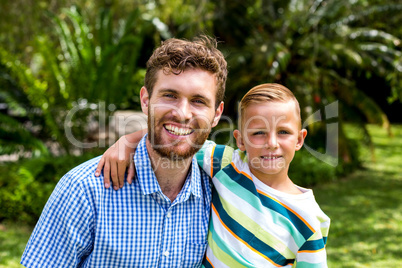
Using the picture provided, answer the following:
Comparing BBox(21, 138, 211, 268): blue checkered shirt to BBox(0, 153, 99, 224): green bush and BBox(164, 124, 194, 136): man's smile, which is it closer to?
BBox(164, 124, 194, 136): man's smile

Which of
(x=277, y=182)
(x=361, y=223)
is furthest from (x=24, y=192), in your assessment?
(x=361, y=223)

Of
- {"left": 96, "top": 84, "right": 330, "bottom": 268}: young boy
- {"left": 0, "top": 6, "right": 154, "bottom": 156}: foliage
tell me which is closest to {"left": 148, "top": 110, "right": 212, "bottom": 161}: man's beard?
{"left": 96, "top": 84, "right": 330, "bottom": 268}: young boy

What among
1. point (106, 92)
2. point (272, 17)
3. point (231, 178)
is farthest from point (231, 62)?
point (231, 178)

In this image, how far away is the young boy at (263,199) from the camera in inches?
81.1

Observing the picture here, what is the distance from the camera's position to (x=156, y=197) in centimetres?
204

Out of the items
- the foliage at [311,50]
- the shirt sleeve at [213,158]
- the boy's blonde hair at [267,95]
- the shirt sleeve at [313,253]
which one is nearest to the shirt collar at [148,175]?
the shirt sleeve at [213,158]

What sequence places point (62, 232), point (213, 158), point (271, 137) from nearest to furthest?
point (62, 232) < point (271, 137) < point (213, 158)

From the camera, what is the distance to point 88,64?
7316 millimetres

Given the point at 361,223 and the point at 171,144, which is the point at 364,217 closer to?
the point at 361,223

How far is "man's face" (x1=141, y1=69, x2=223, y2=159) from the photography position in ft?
6.78

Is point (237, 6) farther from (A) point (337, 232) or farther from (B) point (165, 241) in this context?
(B) point (165, 241)

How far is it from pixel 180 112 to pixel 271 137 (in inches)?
23.0

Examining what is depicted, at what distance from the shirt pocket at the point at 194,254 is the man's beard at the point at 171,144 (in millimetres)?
459

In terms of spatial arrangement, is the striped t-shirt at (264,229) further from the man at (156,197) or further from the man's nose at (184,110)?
the man's nose at (184,110)
